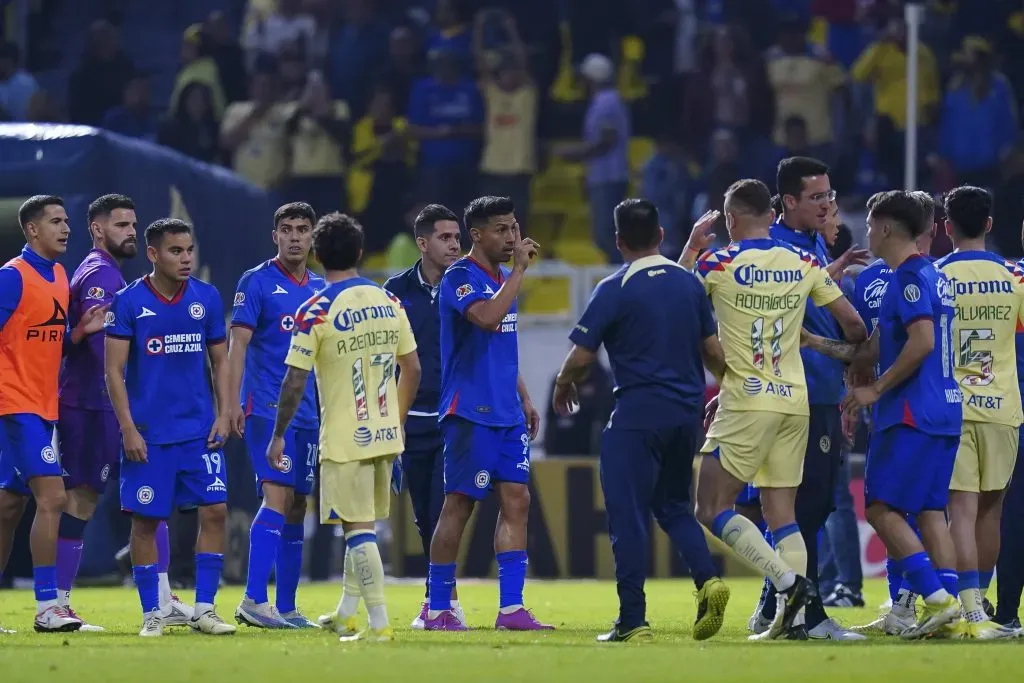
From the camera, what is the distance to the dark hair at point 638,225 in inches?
356

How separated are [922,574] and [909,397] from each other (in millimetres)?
951

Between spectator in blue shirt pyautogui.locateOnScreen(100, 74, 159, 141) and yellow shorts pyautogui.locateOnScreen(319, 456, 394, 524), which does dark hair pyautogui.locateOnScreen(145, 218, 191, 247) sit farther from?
spectator in blue shirt pyautogui.locateOnScreen(100, 74, 159, 141)

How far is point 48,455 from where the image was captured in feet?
33.5

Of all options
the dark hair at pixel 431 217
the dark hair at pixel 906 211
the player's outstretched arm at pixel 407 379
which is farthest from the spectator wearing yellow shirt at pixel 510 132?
the player's outstretched arm at pixel 407 379

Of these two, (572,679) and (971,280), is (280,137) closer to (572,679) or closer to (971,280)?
(971,280)

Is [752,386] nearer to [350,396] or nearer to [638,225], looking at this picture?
[638,225]

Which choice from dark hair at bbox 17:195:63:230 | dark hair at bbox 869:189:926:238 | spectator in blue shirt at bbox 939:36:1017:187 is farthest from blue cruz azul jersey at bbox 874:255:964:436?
spectator in blue shirt at bbox 939:36:1017:187

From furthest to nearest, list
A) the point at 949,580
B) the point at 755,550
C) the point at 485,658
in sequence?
1. the point at 949,580
2. the point at 755,550
3. the point at 485,658

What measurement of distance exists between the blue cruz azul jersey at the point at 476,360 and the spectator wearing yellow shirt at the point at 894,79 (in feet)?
37.1

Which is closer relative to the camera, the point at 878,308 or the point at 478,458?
the point at 878,308

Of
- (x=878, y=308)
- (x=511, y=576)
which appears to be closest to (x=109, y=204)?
(x=511, y=576)

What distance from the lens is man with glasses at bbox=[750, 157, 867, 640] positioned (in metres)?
9.62

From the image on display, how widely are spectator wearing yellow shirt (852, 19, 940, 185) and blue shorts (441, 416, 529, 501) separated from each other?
37.6 ft

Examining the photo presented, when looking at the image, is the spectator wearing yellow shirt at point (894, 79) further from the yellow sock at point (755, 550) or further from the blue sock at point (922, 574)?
the yellow sock at point (755, 550)
